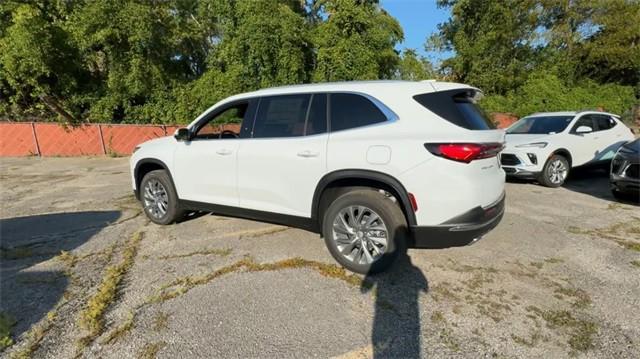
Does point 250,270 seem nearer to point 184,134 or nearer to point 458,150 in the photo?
point 184,134

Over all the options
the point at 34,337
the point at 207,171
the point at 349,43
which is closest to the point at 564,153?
the point at 207,171

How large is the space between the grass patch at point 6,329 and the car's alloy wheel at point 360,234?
257 cm

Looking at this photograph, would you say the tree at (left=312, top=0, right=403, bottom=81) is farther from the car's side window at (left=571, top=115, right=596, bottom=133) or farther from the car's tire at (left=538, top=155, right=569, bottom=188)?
the car's tire at (left=538, top=155, right=569, bottom=188)

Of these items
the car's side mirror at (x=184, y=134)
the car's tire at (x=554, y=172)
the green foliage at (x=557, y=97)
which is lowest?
the car's tire at (x=554, y=172)

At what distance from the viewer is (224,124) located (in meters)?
4.12

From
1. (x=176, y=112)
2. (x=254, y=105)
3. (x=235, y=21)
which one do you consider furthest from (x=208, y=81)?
(x=254, y=105)

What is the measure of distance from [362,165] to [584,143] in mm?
6657

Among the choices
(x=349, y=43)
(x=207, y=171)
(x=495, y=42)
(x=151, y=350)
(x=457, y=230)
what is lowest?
(x=151, y=350)

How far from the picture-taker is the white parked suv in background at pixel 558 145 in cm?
684

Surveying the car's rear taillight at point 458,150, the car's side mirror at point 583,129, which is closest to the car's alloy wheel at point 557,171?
the car's side mirror at point 583,129

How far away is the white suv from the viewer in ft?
9.26

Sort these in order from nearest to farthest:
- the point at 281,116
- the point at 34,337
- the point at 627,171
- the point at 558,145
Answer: the point at 34,337
the point at 281,116
the point at 627,171
the point at 558,145

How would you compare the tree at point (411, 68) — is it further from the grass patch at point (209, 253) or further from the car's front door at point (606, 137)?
the grass patch at point (209, 253)

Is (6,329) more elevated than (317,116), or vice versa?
(317,116)
